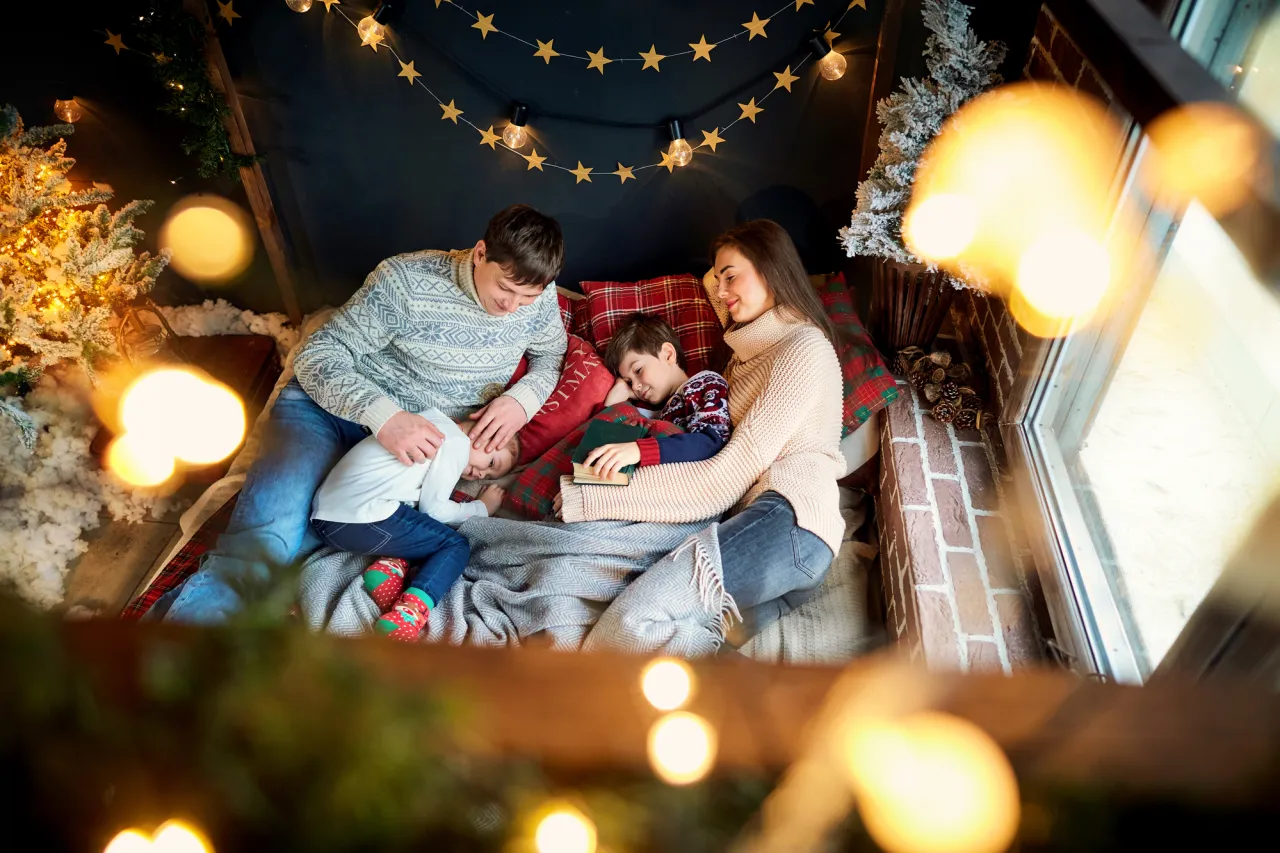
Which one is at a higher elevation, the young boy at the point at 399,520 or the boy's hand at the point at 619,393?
the boy's hand at the point at 619,393

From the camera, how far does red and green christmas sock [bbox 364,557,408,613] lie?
1929 millimetres

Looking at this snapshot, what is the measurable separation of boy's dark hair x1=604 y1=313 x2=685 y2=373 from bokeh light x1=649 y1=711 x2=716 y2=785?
196cm

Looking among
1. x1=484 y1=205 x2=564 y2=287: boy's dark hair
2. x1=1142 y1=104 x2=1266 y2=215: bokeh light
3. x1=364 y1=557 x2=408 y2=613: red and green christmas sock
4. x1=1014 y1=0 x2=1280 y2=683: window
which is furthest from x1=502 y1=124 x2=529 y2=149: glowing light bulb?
x1=1142 y1=104 x2=1266 y2=215: bokeh light

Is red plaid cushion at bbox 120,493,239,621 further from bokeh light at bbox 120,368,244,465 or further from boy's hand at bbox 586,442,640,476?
boy's hand at bbox 586,442,640,476

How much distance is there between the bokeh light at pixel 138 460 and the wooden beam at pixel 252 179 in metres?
0.70

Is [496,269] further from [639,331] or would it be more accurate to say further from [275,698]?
[275,698]

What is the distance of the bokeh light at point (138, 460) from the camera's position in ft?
8.57

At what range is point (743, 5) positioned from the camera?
237cm

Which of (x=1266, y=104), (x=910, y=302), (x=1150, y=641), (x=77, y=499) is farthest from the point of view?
(x=77, y=499)

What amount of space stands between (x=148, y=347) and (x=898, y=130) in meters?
2.36

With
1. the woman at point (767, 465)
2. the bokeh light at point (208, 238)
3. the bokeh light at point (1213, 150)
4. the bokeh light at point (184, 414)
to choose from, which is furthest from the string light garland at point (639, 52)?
the bokeh light at point (1213, 150)

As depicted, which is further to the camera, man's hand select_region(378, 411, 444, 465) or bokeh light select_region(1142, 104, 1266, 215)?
man's hand select_region(378, 411, 444, 465)

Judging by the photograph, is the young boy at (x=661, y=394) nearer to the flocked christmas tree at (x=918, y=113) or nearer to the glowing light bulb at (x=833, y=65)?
the flocked christmas tree at (x=918, y=113)

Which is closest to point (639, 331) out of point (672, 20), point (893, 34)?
point (672, 20)
